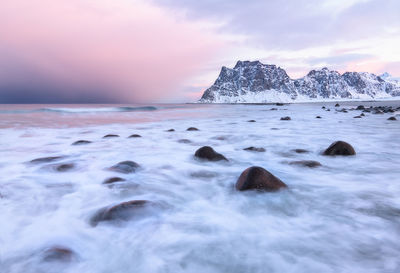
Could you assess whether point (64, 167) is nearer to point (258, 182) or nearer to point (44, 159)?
point (44, 159)

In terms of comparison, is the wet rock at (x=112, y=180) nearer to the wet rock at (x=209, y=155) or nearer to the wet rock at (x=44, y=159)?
the wet rock at (x=209, y=155)

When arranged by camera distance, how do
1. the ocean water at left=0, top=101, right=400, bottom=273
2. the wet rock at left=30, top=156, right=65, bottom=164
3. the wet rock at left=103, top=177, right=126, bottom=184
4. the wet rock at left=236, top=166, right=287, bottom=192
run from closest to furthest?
1. the ocean water at left=0, top=101, right=400, bottom=273
2. the wet rock at left=236, top=166, right=287, bottom=192
3. the wet rock at left=103, top=177, right=126, bottom=184
4. the wet rock at left=30, top=156, right=65, bottom=164

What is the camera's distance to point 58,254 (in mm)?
1219

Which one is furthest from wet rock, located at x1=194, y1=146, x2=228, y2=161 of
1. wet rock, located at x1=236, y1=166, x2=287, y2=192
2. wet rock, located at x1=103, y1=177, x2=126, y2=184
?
wet rock, located at x1=103, y1=177, x2=126, y2=184

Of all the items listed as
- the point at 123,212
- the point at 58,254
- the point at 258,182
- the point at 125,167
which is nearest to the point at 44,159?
the point at 125,167

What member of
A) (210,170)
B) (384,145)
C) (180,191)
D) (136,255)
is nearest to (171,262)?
(136,255)

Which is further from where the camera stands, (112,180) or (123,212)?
(112,180)

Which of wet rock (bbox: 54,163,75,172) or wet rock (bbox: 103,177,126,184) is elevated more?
wet rock (bbox: 54,163,75,172)

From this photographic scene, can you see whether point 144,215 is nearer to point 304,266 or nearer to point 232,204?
point 232,204

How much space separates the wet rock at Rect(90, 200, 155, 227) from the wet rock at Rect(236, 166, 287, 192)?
841mm

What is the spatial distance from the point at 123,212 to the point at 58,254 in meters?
0.48

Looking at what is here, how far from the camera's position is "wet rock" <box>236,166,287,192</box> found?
206 centimetres

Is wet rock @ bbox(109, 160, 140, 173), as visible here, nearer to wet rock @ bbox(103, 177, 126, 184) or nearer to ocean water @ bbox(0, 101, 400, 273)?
ocean water @ bbox(0, 101, 400, 273)

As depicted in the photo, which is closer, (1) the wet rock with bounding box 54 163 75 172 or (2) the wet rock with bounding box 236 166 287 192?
(2) the wet rock with bounding box 236 166 287 192
